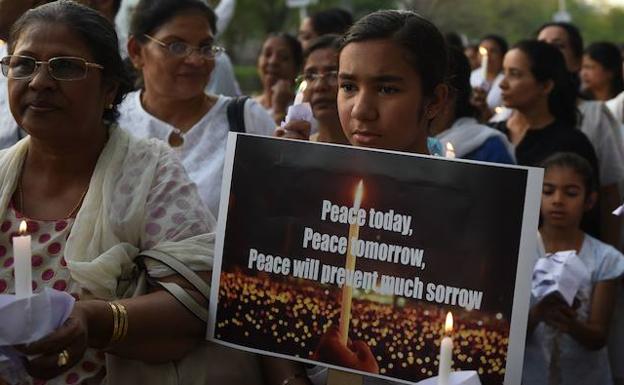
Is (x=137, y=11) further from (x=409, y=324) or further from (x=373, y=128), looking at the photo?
(x=409, y=324)

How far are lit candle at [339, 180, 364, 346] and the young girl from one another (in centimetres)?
193

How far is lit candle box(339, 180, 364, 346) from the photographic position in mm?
2734

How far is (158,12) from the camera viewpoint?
5.07 metres

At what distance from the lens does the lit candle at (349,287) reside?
2.73 m

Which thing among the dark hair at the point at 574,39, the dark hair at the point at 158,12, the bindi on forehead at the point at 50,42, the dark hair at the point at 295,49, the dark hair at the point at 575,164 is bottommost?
the dark hair at the point at 575,164

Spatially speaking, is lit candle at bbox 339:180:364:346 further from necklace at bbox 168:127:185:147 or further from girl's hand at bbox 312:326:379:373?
necklace at bbox 168:127:185:147

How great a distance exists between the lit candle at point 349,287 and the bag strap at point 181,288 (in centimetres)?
44

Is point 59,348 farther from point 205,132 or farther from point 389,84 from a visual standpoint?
point 205,132

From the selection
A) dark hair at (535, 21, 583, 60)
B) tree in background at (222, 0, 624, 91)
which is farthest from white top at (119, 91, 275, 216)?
tree in background at (222, 0, 624, 91)

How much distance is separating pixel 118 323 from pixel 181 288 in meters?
0.23

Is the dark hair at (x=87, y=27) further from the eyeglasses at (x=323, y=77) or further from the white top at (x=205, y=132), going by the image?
the eyeglasses at (x=323, y=77)

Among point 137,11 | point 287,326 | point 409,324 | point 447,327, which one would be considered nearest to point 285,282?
point 287,326

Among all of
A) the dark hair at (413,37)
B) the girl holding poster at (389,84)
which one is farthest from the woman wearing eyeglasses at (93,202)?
the dark hair at (413,37)

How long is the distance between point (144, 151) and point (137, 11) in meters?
2.12
